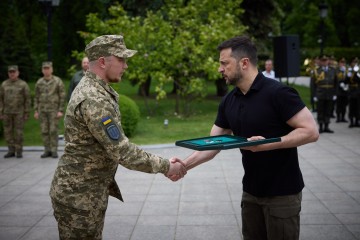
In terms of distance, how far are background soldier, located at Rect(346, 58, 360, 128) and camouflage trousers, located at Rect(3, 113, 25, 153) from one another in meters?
10.9

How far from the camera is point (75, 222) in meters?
3.59

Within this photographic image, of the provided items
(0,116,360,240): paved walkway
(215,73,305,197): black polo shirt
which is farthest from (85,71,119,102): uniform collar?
(0,116,360,240): paved walkway

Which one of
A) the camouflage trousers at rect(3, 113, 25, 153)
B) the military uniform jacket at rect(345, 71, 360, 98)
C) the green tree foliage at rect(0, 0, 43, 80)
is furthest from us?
the green tree foliage at rect(0, 0, 43, 80)

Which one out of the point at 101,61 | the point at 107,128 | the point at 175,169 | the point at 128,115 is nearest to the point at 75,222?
the point at 107,128

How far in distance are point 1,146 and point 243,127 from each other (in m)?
11.1

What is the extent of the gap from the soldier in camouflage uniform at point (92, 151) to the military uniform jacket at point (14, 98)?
846 cm

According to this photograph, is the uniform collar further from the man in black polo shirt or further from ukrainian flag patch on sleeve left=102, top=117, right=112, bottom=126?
the man in black polo shirt

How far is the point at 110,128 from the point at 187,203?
4.14 metres

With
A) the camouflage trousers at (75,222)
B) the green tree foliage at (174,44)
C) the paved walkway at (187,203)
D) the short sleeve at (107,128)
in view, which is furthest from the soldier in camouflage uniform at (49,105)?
the short sleeve at (107,128)

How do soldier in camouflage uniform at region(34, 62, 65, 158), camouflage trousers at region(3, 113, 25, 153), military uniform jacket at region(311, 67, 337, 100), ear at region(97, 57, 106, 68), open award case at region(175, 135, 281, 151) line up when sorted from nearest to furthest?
open award case at region(175, 135, 281, 151), ear at region(97, 57, 106, 68), soldier in camouflage uniform at region(34, 62, 65, 158), camouflage trousers at region(3, 113, 25, 153), military uniform jacket at region(311, 67, 337, 100)

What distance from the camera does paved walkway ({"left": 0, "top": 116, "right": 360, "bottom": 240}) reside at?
600 cm

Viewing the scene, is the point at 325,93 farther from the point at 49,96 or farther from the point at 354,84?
the point at 49,96

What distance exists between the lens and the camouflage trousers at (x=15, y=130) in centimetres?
1141

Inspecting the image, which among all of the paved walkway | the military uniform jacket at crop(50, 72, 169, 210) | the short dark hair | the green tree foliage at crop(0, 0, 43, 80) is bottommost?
the paved walkway
